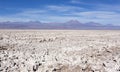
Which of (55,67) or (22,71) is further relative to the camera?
(55,67)

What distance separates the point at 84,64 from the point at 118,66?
1.31 m

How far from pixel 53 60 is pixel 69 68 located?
0.92m

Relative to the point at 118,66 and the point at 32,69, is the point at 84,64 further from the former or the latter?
the point at 32,69

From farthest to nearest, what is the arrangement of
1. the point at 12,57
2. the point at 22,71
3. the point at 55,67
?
the point at 12,57, the point at 55,67, the point at 22,71

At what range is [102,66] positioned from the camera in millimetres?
8836

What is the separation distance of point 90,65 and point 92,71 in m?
0.42

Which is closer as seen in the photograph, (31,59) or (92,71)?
(92,71)

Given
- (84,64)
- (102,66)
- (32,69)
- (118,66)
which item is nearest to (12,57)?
(32,69)

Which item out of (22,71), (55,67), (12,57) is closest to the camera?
(22,71)

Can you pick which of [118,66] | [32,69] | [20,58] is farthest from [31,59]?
[118,66]

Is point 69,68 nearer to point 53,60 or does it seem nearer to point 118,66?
point 53,60

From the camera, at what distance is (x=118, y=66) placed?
8852 millimetres

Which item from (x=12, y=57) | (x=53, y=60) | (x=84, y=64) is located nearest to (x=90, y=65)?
(x=84, y=64)

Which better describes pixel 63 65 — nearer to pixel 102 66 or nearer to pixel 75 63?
pixel 75 63
